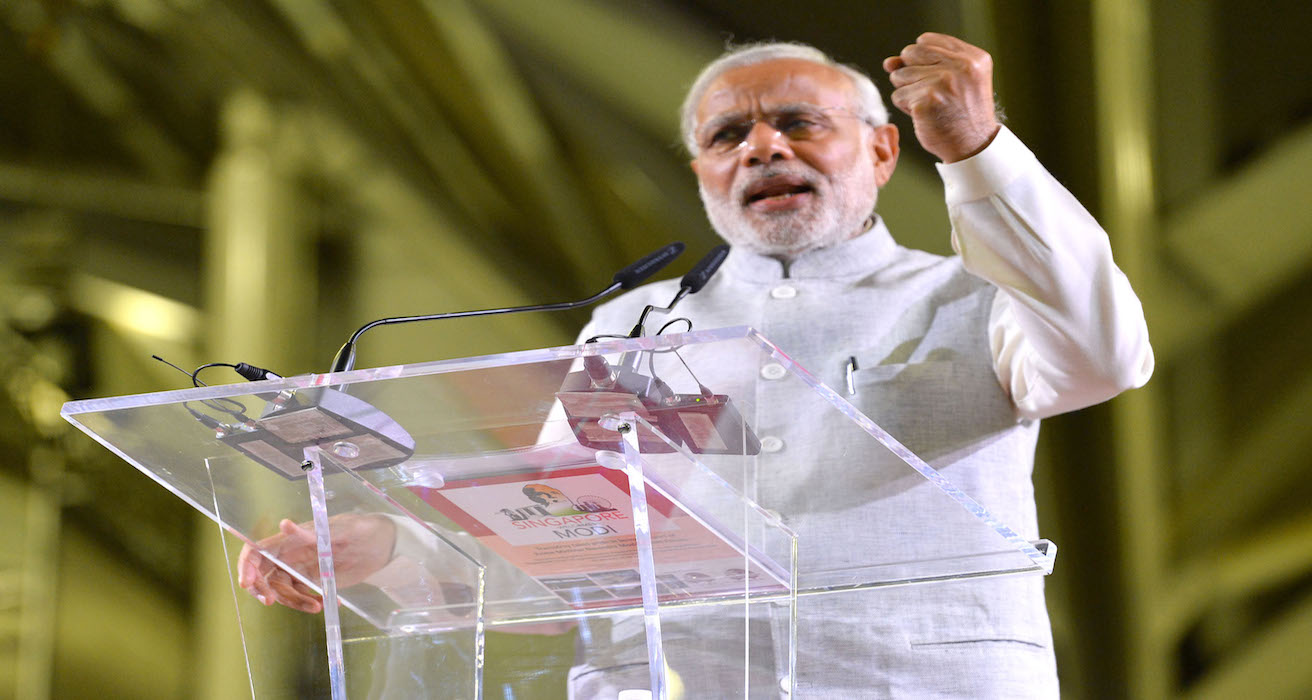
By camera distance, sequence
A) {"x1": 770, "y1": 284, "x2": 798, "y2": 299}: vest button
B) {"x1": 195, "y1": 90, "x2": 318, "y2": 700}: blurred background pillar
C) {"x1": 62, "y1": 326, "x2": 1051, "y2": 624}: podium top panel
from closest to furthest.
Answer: {"x1": 62, "y1": 326, "x2": 1051, "y2": 624}: podium top panel < {"x1": 770, "y1": 284, "x2": 798, "y2": 299}: vest button < {"x1": 195, "y1": 90, "x2": 318, "y2": 700}: blurred background pillar

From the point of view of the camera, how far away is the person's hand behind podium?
969 millimetres

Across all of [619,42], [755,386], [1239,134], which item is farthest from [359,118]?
[755,386]

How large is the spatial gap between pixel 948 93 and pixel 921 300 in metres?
0.49

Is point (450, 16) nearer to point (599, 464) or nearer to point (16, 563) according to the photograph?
point (16, 563)

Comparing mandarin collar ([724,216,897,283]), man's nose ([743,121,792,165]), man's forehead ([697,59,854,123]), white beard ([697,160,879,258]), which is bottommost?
mandarin collar ([724,216,897,283])

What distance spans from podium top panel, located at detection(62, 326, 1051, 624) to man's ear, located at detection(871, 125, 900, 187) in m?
0.91

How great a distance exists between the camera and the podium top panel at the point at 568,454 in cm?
84

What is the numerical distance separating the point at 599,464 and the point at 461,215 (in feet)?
10.1

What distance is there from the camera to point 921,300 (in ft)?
5.25

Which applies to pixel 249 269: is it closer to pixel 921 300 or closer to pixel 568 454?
pixel 921 300

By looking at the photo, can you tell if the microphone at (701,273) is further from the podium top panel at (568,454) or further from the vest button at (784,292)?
the vest button at (784,292)

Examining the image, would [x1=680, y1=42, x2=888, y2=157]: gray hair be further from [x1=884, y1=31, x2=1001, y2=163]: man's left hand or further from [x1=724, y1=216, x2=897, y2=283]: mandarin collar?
[x1=884, y1=31, x2=1001, y2=163]: man's left hand

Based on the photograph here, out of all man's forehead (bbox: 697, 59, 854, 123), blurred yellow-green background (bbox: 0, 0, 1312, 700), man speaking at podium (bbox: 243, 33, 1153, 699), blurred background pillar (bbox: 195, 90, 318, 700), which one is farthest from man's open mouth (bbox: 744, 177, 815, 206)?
blurred background pillar (bbox: 195, 90, 318, 700)

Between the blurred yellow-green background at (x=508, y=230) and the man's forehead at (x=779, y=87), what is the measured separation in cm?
105
